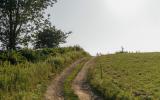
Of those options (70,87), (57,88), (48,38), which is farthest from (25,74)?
(48,38)

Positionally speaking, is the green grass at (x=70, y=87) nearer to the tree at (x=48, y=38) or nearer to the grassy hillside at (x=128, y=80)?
the grassy hillside at (x=128, y=80)

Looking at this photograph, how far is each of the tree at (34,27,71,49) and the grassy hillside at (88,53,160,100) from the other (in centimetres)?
3192

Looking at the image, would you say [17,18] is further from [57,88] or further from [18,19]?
[57,88]

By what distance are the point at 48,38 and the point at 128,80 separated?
4654 cm

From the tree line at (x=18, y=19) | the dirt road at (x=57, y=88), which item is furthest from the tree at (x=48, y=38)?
the dirt road at (x=57, y=88)

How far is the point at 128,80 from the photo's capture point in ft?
99.5

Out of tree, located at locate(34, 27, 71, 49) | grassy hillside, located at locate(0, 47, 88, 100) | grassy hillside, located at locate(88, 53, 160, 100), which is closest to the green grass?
grassy hillside, located at locate(0, 47, 88, 100)

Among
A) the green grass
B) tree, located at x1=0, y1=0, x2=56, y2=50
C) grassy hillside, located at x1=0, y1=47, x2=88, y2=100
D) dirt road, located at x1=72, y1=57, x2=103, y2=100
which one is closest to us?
grassy hillside, located at x1=0, y1=47, x2=88, y2=100

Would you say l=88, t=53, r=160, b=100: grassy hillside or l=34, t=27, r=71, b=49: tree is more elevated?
l=34, t=27, r=71, b=49: tree

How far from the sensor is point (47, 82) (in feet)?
105

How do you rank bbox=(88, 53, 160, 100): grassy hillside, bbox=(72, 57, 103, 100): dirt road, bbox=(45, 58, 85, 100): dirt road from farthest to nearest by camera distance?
bbox=(45, 58, 85, 100): dirt road < bbox=(72, 57, 103, 100): dirt road < bbox=(88, 53, 160, 100): grassy hillside

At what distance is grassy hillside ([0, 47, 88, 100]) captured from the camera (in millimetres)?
25906

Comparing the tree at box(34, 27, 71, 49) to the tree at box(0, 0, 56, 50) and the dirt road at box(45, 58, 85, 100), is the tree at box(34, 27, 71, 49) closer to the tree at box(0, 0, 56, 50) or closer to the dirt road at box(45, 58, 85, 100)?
the tree at box(0, 0, 56, 50)

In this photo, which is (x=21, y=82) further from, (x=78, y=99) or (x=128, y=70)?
(x=128, y=70)
